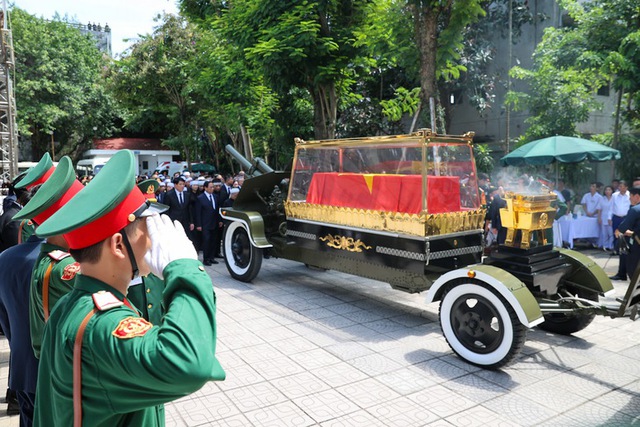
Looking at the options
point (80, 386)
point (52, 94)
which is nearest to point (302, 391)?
point (80, 386)

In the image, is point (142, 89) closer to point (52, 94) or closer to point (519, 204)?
point (52, 94)

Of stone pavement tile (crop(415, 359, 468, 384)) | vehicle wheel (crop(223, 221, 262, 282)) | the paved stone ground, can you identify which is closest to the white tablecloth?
the paved stone ground

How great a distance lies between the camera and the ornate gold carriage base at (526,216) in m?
5.08

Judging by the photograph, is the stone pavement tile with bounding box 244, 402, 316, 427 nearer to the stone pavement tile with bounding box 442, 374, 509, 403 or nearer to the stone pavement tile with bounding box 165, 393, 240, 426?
the stone pavement tile with bounding box 165, 393, 240, 426

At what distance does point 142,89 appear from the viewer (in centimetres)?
2356

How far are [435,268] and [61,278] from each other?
4.42 m

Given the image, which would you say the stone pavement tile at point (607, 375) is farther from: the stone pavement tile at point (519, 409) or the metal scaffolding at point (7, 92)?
the metal scaffolding at point (7, 92)

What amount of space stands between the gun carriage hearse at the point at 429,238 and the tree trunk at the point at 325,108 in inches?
172

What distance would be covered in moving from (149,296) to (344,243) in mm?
3890

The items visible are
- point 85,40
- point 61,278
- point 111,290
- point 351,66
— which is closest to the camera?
point 111,290

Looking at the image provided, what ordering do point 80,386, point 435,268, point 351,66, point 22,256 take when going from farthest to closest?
point 351,66
point 435,268
point 22,256
point 80,386

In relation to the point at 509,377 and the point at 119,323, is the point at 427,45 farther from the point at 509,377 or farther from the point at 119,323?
the point at 119,323

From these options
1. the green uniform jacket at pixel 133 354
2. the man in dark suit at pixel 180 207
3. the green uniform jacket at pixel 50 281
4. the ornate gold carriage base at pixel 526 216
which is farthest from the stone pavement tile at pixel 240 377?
the man in dark suit at pixel 180 207

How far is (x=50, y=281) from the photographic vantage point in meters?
2.34
